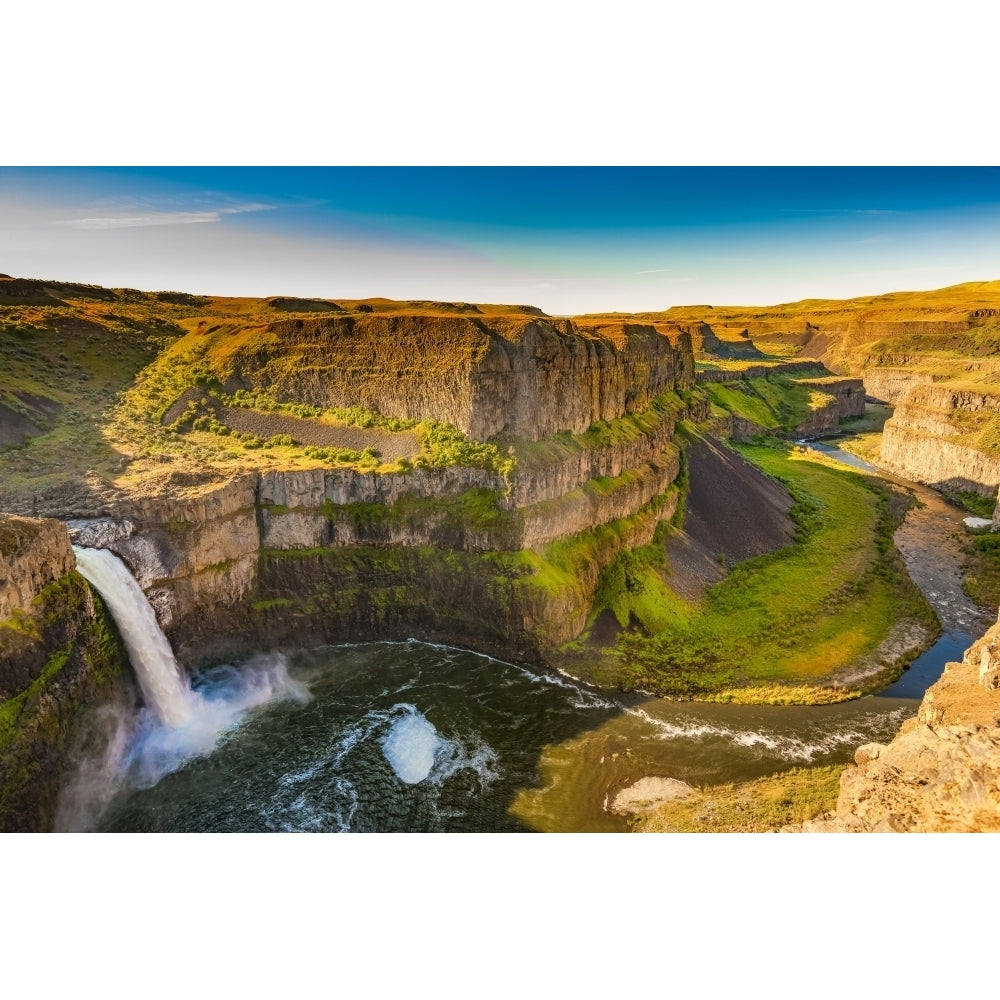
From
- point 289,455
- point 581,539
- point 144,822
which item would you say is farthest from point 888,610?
point 144,822

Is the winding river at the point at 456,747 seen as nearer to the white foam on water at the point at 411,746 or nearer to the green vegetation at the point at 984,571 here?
the white foam on water at the point at 411,746

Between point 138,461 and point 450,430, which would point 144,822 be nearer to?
point 138,461

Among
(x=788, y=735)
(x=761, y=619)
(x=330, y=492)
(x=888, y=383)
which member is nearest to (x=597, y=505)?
Result: (x=761, y=619)

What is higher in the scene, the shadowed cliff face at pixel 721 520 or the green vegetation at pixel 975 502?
the shadowed cliff face at pixel 721 520

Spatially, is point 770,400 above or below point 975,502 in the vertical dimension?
above

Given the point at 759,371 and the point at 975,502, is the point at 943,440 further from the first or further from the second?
the point at 759,371

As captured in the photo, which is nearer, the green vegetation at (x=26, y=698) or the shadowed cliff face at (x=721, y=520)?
the green vegetation at (x=26, y=698)

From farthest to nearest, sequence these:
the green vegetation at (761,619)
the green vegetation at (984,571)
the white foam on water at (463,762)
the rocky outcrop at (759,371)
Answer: the rocky outcrop at (759,371), the green vegetation at (984,571), the green vegetation at (761,619), the white foam on water at (463,762)

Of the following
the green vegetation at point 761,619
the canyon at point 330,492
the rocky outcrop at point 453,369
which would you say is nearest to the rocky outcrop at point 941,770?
the green vegetation at point 761,619
